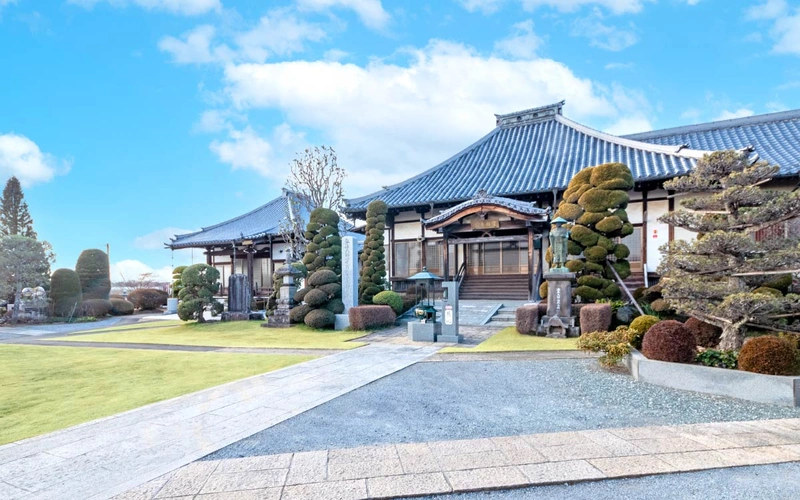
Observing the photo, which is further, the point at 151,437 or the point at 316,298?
the point at 316,298

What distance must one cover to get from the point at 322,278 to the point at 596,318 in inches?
318

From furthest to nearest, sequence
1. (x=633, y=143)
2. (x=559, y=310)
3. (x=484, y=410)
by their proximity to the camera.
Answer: (x=633, y=143)
(x=559, y=310)
(x=484, y=410)

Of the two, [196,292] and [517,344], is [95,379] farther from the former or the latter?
[196,292]

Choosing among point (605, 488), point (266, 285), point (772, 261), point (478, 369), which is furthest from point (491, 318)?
point (266, 285)

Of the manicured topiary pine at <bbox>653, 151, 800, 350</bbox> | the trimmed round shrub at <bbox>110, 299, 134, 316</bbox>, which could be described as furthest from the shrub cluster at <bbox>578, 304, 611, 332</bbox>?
the trimmed round shrub at <bbox>110, 299, 134, 316</bbox>

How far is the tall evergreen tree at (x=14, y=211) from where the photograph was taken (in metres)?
31.7

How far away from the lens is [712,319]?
20.7 feet

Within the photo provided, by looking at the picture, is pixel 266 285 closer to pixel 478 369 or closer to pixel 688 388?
pixel 478 369

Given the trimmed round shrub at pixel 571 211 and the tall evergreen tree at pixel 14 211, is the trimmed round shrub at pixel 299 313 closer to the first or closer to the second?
the trimmed round shrub at pixel 571 211

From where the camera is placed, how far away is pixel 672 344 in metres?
5.90

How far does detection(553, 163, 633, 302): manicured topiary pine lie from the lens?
1092 cm

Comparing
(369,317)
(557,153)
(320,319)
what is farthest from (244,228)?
(557,153)

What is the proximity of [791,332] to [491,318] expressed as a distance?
731 cm

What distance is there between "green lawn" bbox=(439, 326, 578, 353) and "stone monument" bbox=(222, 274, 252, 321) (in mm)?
10679
